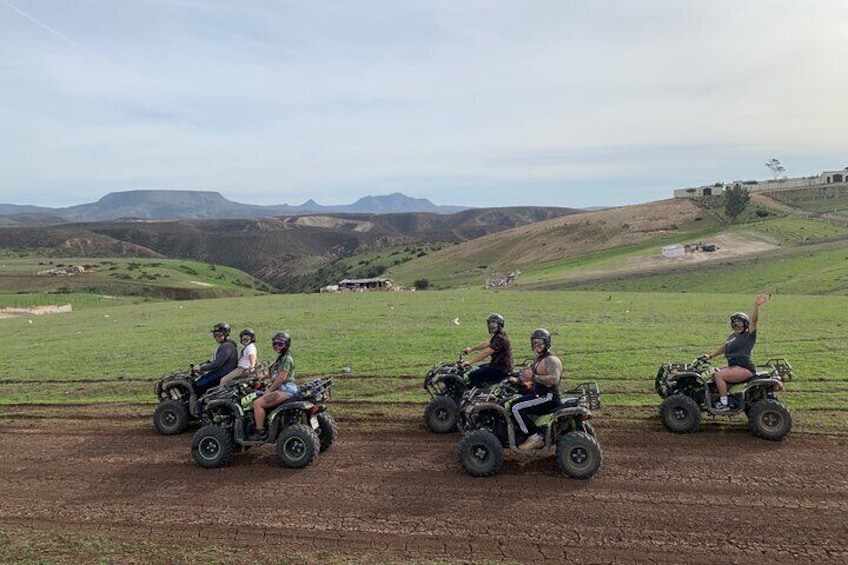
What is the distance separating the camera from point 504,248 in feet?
363

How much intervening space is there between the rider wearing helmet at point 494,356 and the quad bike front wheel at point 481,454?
2148 millimetres

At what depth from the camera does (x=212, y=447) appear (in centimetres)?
1096

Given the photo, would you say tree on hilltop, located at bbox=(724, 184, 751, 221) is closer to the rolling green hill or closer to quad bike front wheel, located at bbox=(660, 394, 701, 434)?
the rolling green hill

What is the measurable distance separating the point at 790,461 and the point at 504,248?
331ft

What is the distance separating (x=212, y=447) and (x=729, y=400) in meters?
9.74

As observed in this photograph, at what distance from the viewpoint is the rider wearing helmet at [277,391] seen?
11102mm

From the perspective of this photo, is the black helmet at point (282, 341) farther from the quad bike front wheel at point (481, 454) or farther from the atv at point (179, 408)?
the quad bike front wheel at point (481, 454)

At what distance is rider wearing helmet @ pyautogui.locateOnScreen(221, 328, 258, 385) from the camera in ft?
41.1

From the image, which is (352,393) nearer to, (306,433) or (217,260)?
(306,433)

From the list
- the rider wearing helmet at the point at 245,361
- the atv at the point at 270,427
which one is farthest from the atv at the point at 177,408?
the atv at the point at 270,427

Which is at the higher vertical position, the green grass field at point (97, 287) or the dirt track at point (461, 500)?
the dirt track at point (461, 500)

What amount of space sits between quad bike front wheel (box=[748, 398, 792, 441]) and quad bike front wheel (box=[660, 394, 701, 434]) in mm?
977

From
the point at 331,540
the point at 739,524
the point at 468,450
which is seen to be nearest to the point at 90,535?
the point at 331,540

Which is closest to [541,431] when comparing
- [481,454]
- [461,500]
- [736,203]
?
[481,454]
